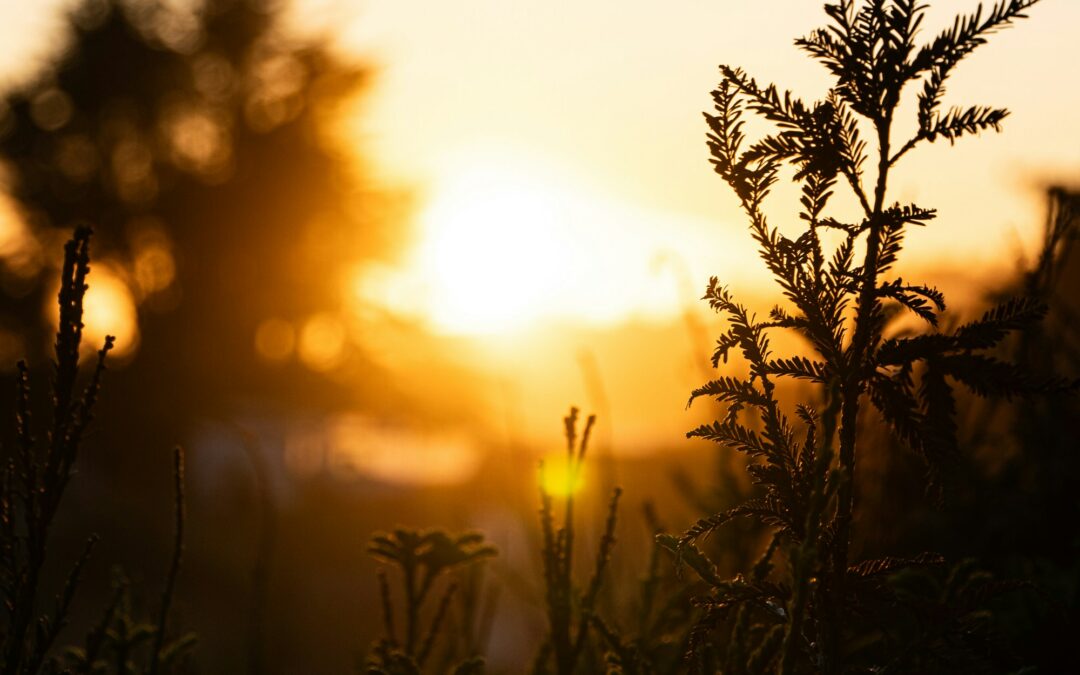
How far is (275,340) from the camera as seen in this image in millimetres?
32375

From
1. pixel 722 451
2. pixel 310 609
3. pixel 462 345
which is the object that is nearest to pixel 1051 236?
pixel 722 451

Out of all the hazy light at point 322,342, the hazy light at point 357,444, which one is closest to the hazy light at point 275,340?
the hazy light at point 322,342

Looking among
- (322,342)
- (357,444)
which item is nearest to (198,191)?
(322,342)

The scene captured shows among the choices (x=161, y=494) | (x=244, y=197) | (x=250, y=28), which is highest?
(x=250, y=28)

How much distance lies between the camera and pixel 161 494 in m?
31.3

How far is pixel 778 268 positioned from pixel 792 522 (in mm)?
391

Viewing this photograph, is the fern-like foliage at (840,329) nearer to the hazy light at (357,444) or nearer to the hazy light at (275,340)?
the hazy light at (357,444)

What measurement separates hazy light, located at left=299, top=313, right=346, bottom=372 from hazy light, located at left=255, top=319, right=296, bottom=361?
44cm

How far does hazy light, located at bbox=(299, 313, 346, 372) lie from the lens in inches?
1287

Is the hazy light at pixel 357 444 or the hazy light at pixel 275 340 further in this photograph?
the hazy light at pixel 357 444

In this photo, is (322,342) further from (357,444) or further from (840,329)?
(840,329)

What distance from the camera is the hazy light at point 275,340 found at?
32062 millimetres

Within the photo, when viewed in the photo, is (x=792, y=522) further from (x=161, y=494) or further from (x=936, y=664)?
(x=161, y=494)

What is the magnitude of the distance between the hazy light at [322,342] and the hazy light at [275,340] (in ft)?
1.46
